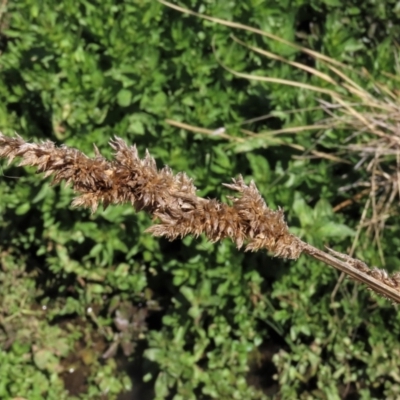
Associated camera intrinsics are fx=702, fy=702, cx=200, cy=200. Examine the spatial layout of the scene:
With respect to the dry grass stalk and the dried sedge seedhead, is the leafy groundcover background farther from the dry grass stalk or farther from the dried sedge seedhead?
the dried sedge seedhead

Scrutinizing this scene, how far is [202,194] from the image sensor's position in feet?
8.22

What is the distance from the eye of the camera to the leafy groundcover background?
2.53m

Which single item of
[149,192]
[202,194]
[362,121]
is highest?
[149,192]

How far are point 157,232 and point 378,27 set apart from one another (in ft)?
8.38

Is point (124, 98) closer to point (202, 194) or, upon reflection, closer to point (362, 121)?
point (202, 194)

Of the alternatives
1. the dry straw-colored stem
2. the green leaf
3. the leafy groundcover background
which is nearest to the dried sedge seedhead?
the dry straw-colored stem

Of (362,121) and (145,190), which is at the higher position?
(145,190)

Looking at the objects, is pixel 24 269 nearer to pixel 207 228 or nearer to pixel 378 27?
pixel 378 27

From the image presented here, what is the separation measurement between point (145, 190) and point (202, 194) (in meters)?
1.70

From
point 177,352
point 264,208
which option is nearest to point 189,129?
point 177,352

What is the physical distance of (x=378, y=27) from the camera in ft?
10.2

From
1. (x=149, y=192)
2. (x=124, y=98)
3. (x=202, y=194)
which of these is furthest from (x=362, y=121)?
(x=149, y=192)

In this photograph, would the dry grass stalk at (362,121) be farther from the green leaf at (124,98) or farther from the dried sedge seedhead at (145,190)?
the dried sedge seedhead at (145,190)

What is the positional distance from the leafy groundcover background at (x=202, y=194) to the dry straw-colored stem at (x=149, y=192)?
1588 mm
